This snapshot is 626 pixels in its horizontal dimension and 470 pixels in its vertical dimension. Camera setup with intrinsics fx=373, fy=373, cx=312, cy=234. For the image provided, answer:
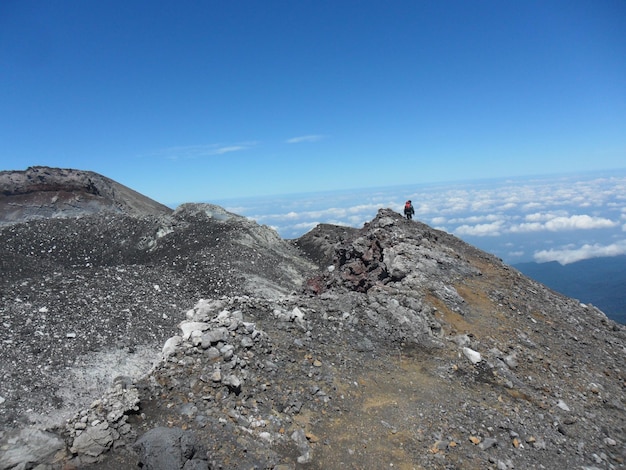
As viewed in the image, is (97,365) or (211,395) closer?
(211,395)

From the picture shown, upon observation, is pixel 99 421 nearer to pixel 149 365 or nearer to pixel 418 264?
pixel 149 365

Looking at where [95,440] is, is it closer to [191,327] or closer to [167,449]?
[167,449]

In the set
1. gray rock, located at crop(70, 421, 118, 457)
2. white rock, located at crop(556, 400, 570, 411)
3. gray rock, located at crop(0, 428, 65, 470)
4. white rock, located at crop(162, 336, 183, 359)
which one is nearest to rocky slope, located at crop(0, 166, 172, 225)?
white rock, located at crop(162, 336, 183, 359)

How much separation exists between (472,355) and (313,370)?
4930mm

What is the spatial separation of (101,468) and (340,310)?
767 cm

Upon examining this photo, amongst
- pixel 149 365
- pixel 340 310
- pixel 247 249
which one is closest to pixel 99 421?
pixel 149 365

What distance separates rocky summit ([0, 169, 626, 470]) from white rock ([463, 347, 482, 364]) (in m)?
0.03

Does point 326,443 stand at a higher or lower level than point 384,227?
lower

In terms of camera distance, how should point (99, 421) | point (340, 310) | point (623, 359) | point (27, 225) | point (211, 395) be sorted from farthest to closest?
point (27, 225), point (623, 359), point (340, 310), point (211, 395), point (99, 421)

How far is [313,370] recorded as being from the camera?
31.2 feet

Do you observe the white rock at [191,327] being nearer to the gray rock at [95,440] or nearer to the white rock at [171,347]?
the white rock at [171,347]

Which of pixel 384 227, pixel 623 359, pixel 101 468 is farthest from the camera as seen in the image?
pixel 384 227

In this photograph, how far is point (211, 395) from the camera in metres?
7.91

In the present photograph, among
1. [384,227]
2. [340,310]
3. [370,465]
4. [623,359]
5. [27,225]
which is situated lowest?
[623,359]
